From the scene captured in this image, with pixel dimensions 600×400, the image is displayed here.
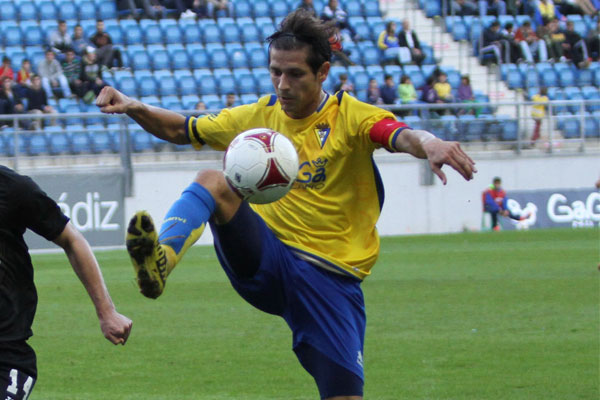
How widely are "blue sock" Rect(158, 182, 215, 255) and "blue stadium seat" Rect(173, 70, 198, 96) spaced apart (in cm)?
1859

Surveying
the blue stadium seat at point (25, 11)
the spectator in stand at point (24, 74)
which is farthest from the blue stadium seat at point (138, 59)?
the spectator in stand at point (24, 74)

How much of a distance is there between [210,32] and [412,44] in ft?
16.0

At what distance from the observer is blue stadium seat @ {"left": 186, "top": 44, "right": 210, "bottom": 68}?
934 inches

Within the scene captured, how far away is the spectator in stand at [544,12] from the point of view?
27.1 m

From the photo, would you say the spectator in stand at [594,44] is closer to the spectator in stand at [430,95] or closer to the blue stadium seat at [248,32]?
the spectator in stand at [430,95]

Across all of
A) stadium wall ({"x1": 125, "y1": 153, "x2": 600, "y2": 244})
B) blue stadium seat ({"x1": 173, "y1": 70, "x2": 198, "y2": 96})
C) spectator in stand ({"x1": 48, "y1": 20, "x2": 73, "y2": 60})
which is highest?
spectator in stand ({"x1": 48, "y1": 20, "x2": 73, "y2": 60})

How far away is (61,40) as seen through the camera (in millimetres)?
21719

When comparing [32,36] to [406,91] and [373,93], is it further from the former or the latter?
[406,91]

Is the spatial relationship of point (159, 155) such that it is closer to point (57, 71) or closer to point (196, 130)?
point (57, 71)

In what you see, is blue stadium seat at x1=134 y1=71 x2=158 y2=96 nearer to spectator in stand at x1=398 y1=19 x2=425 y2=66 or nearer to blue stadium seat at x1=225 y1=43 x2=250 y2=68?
blue stadium seat at x1=225 y1=43 x2=250 y2=68

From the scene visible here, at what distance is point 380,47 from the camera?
81.6 feet

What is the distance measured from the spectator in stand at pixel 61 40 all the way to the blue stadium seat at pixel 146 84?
1594 mm

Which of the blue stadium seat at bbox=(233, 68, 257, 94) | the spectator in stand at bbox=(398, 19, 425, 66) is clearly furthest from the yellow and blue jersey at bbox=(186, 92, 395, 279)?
the spectator in stand at bbox=(398, 19, 425, 66)

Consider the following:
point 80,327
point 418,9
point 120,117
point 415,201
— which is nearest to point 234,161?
point 80,327
